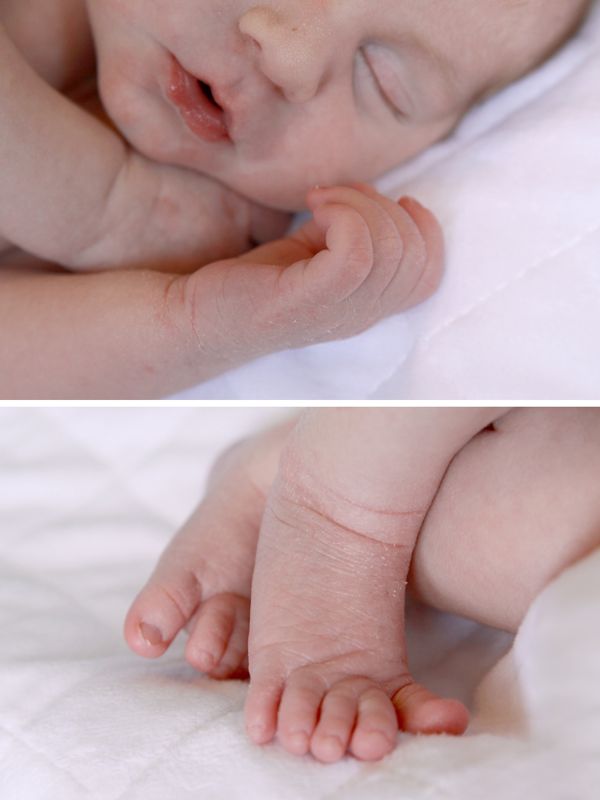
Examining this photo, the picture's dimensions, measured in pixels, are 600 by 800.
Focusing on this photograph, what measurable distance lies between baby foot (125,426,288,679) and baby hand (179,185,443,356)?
13 cm

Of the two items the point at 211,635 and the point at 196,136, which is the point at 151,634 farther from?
the point at 196,136

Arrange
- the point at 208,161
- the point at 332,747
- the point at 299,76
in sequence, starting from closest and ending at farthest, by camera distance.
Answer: the point at 332,747 → the point at 299,76 → the point at 208,161

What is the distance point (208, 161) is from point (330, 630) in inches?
18.8

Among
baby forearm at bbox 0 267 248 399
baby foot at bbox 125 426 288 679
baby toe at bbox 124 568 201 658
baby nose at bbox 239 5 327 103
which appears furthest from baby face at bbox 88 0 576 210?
baby toe at bbox 124 568 201 658

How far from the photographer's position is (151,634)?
0.79m

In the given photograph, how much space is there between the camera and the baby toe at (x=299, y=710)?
2.02ft

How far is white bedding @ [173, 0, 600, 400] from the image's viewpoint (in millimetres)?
860

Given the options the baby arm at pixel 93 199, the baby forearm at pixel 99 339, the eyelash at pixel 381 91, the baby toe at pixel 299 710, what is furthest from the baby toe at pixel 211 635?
the eyelash at pixel 381 91

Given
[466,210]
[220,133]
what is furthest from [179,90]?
[466,210]

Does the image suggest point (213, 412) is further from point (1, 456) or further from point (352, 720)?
point (352, 720)

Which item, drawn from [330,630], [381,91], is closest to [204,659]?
[330,630]

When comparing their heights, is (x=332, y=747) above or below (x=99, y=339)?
below

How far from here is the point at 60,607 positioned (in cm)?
87

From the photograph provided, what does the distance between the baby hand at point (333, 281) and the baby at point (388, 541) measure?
0.09m
